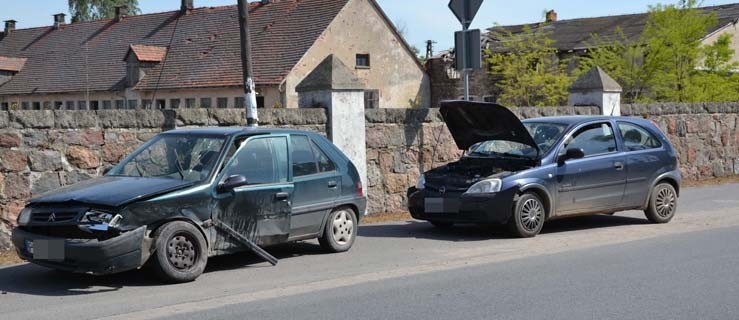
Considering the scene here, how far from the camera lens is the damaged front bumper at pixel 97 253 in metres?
7.73

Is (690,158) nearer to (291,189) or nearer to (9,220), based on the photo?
(291,189)

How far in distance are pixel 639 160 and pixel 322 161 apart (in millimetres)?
4853

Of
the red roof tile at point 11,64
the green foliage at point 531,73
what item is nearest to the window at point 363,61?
the green foliage at point 531,73

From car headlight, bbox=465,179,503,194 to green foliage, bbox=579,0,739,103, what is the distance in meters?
16.4

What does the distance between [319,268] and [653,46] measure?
1972cm

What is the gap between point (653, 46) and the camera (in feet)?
86.0

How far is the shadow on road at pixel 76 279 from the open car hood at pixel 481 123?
3525 millimetres

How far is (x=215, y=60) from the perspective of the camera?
42188 mm

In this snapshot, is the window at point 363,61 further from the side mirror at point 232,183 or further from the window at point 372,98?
the side mirror at point 232,183

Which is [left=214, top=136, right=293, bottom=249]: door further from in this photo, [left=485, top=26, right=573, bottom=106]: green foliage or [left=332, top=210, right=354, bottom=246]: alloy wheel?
[left=485, top=26, right=573, bottom=106]: green foliage

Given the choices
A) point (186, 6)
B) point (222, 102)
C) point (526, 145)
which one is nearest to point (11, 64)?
point (186, 6)

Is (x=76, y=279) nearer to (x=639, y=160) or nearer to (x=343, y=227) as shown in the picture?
(x=343, y=227)

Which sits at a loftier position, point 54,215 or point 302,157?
point 302,157

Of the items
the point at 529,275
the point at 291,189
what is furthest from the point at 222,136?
the point at 529,275
